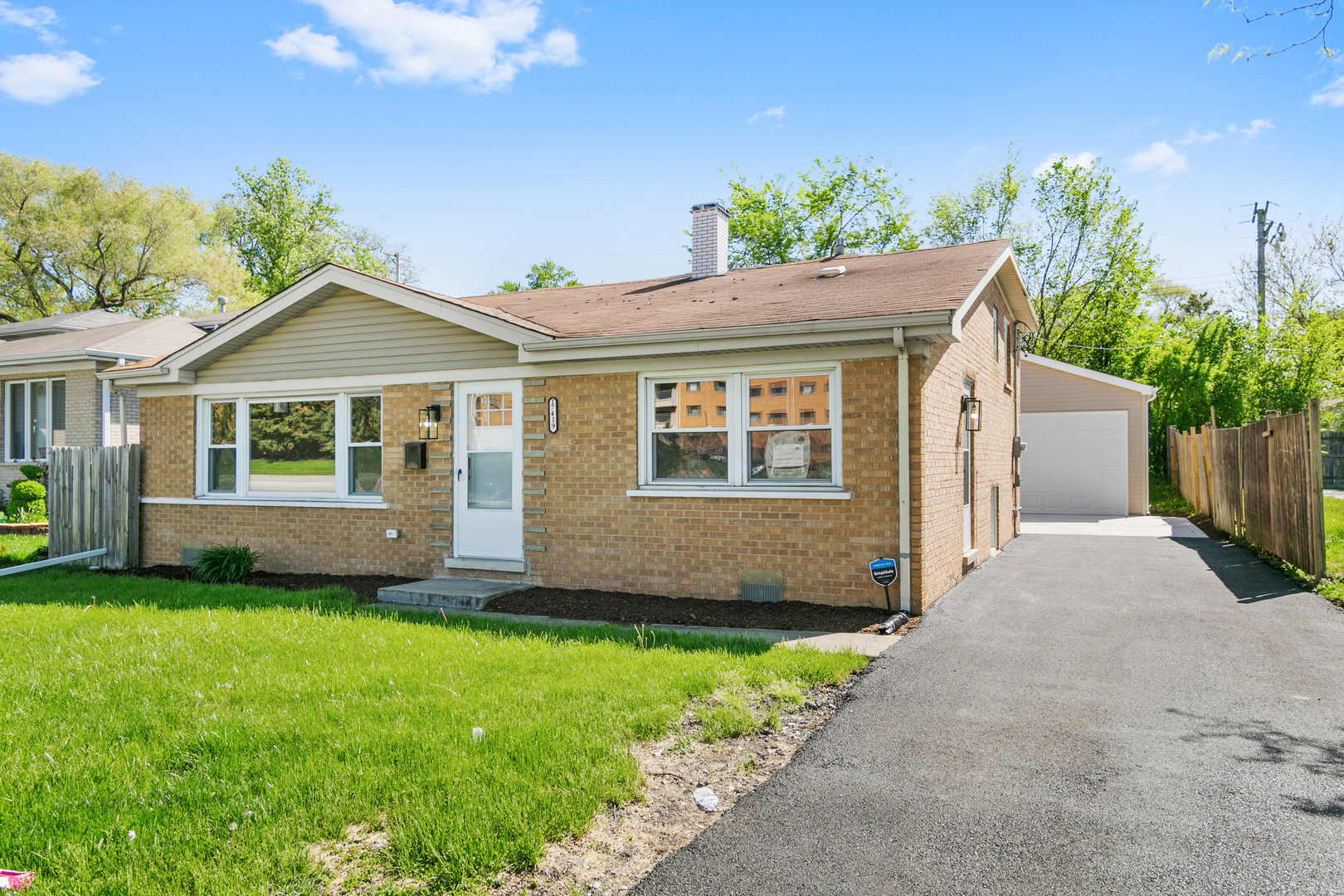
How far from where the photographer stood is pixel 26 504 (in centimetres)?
1670

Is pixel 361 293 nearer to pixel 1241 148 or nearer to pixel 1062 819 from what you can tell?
pixel 1062 819

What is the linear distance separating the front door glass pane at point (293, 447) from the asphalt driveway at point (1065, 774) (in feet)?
25.5

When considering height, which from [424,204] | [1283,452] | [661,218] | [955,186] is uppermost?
[955,186]

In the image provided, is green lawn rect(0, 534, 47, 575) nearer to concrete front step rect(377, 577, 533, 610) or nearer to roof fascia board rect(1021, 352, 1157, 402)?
concrete front step rect(377, 577, 533, 610)

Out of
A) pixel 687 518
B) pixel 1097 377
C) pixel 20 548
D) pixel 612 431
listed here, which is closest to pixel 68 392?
pixel 20 548

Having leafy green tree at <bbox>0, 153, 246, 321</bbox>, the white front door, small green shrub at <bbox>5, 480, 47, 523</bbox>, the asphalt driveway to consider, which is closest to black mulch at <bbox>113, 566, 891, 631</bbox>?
the asphalt driveway

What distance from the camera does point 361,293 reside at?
34.2ft

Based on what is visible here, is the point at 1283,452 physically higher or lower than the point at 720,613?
higher

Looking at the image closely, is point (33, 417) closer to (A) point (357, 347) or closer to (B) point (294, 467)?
(B) point (294, 467)

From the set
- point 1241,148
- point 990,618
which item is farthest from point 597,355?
point 1241,148

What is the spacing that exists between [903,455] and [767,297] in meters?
2.91

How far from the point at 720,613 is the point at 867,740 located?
129 inches

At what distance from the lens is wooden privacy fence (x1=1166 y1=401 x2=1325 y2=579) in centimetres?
920

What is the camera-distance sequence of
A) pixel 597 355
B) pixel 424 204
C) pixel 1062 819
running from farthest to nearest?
1. pixel 424 204
2. pixel 597 355
3. pixel 1062 819
